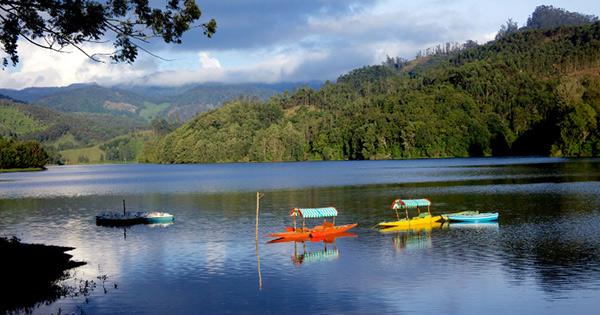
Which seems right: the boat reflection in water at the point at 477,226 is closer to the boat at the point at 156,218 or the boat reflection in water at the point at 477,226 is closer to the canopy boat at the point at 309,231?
the canopy boat at the point at 309,231

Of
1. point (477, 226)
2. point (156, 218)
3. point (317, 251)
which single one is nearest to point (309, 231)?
point (317, 251)

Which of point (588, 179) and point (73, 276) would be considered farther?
point (588, 179)

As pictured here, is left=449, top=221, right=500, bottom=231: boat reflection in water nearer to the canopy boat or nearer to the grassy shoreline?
the canopy boat

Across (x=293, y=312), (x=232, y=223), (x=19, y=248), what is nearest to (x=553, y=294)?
(x=293, y=312)

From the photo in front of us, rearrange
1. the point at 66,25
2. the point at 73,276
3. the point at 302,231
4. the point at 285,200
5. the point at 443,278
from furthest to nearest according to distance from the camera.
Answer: the point at 285,200 < the point at 302,231 < the point at 73,276 < the point at 443,278 < the point at 66,25

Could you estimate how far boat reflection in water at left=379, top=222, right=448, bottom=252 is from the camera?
52141 millimetres

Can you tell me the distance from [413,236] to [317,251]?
11622mm

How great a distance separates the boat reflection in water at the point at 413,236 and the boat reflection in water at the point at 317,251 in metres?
4.81

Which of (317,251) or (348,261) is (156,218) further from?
(348,261)

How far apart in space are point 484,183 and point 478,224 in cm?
5410

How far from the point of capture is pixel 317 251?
51.1 m

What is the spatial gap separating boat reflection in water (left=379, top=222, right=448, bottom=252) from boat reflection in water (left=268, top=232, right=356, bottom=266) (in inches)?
190

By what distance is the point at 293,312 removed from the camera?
3222cm

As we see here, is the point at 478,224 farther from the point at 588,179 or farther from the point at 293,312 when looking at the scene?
the point at 588,179
